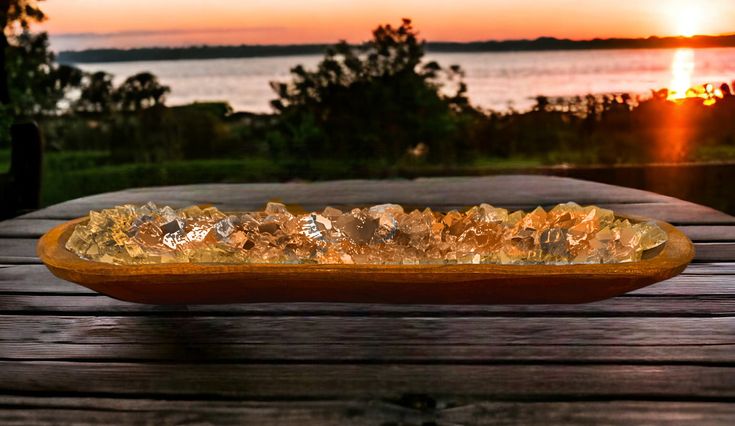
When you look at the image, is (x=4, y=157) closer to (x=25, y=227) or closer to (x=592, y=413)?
(x=25, y=227)

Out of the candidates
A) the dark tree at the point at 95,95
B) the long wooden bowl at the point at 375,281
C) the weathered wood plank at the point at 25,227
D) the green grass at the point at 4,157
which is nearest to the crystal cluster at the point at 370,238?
the long wooden bowl at the point at 375,281

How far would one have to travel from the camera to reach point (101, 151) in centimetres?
827

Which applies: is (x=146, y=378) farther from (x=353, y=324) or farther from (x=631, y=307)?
(x=631, y=307)

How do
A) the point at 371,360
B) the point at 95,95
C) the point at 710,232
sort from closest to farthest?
the point at 371,360
the point at 710,232
the point at 95,95

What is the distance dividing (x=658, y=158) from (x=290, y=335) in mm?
6853

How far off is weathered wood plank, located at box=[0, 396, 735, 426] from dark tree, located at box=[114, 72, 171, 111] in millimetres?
7489

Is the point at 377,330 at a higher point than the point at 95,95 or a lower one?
lower

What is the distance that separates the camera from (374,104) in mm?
6688

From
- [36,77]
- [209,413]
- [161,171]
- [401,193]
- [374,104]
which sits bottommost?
[161,171]

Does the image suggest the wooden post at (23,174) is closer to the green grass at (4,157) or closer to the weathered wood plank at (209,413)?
the weathered wood plank at (209,413)

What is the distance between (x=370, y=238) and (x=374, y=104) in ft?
17.8

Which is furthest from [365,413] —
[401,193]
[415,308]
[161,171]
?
[161,171]

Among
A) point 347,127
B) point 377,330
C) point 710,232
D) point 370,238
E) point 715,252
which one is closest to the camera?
point 377,330

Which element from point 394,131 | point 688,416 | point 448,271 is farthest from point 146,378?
point 394,131
